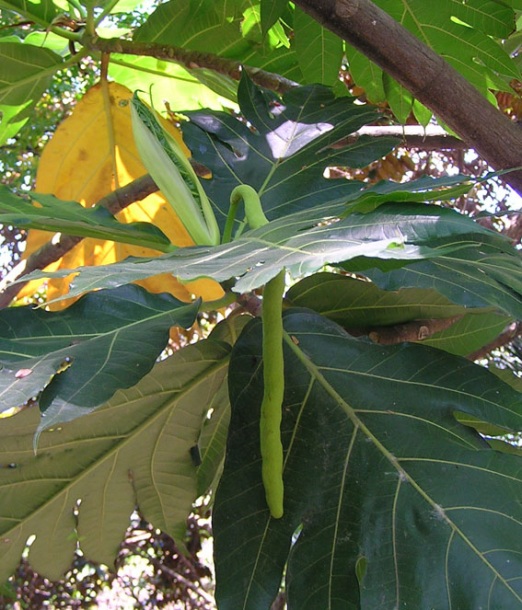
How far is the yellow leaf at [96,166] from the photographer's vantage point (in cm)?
163

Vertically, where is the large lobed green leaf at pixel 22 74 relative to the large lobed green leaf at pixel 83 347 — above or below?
above

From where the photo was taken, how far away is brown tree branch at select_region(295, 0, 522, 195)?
3.03ft

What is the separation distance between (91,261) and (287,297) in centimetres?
70

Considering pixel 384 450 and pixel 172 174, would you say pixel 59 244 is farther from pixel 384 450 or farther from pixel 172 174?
pixel 384 450

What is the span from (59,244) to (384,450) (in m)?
0.80

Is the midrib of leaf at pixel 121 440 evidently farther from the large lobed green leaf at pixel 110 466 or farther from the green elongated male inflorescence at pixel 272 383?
the green elongated male inflorescence at pixel 272 383

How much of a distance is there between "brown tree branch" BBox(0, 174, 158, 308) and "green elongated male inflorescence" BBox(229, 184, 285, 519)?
0.66 meters

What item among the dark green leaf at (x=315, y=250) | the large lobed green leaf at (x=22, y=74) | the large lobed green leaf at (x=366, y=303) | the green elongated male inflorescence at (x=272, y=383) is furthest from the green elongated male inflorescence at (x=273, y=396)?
the large lobed green leaf at (x=22, y=74)

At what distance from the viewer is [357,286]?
103 cm

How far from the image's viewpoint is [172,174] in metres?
0.98

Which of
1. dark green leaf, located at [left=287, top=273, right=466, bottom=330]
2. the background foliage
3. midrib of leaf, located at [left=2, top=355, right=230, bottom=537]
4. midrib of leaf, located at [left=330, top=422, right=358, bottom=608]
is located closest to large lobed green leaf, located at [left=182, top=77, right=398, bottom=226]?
the background foliage

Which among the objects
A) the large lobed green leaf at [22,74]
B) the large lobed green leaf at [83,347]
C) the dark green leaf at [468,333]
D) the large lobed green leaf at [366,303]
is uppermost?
the large lobed green leaf at [22,74]

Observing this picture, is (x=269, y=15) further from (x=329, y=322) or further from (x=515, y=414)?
(x=515, y=414)

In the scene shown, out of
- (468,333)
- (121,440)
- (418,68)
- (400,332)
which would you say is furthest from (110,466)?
(418,68)
